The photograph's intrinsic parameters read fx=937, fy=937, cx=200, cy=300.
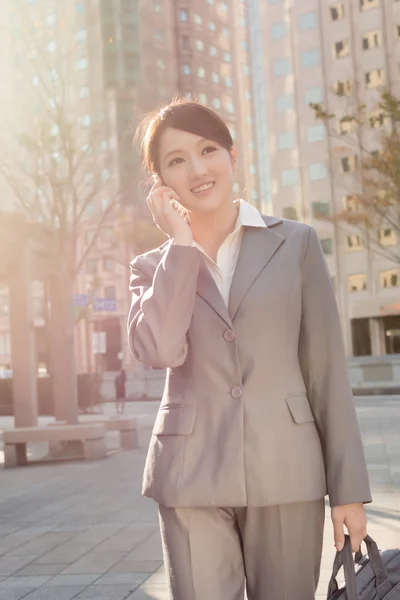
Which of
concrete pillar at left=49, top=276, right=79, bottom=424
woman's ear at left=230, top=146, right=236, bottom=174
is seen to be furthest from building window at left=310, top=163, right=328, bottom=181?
woman's ear at left=230, top=146, right=236, bottom=174

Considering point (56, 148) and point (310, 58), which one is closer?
point (56, 148)

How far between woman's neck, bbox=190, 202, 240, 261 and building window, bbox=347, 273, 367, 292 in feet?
175

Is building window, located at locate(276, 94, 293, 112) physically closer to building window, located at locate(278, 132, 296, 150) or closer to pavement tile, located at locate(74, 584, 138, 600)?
building window, located at locate(278, 132, 296, 150)

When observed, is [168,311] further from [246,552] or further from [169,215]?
[246,552]

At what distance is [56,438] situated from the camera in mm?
13211

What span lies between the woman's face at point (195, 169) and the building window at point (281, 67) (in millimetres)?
59680

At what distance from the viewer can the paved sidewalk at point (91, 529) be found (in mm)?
5621

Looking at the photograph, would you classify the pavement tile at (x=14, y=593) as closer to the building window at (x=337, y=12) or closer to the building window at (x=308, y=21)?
the building window at (x=337, y=12)

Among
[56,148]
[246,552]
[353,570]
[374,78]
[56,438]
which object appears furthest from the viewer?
[374,78]

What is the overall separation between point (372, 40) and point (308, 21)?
5.01 m

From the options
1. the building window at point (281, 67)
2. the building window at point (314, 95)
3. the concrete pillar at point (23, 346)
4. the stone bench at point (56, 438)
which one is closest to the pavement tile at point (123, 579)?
the stone bench at point (56, 438)

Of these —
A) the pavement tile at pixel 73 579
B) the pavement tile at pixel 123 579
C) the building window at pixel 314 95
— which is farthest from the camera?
the building window at pixel 314 95

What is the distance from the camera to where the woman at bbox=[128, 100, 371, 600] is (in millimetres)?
2293

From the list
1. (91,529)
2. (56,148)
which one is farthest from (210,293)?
(56,148)
